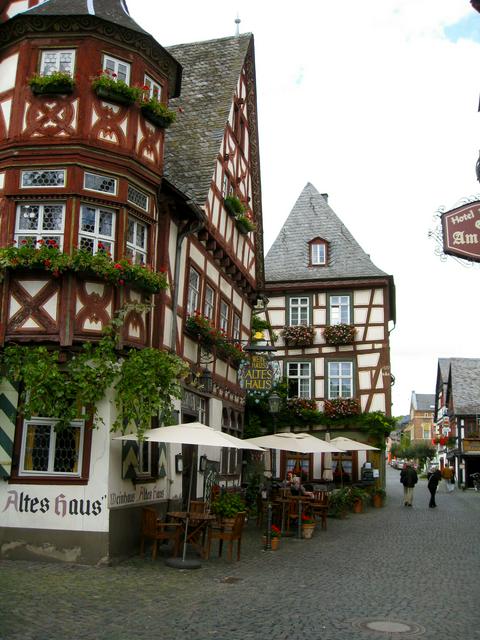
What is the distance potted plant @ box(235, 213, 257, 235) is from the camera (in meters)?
21.0

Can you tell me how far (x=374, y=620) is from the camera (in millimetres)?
8617

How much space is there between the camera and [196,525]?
12906 mm

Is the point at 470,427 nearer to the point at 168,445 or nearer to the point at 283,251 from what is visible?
the point at 283,251

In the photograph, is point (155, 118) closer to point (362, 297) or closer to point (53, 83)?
point (53, 83)

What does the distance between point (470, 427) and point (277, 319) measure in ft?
82.2

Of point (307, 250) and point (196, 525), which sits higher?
point (307, 250)

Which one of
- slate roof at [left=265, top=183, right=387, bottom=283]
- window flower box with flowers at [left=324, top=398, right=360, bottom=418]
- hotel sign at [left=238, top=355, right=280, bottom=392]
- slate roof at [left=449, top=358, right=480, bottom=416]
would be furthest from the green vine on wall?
slate roof at [left=449, top=358, right=480, bottom=416]

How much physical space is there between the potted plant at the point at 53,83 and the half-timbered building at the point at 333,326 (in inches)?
771

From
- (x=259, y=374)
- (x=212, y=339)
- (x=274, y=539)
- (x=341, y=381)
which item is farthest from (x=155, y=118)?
(x=341, y=381)

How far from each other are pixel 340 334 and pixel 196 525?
1880 centimetres

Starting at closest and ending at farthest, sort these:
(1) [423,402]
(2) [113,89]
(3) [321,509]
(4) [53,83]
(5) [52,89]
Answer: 1. (4) [53,83]
2. (5) [52,89]
3. (2) [113,89]
4. (3) [321,509]
5. (1) [423,402]

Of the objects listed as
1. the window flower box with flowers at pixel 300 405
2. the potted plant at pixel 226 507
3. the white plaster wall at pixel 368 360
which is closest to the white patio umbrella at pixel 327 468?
the window flower box with flowers at pixel 300 405

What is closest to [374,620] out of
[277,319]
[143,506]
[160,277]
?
[143,506]

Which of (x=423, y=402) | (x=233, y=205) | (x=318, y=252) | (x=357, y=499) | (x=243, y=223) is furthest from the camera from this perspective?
(x=423, y=402)
